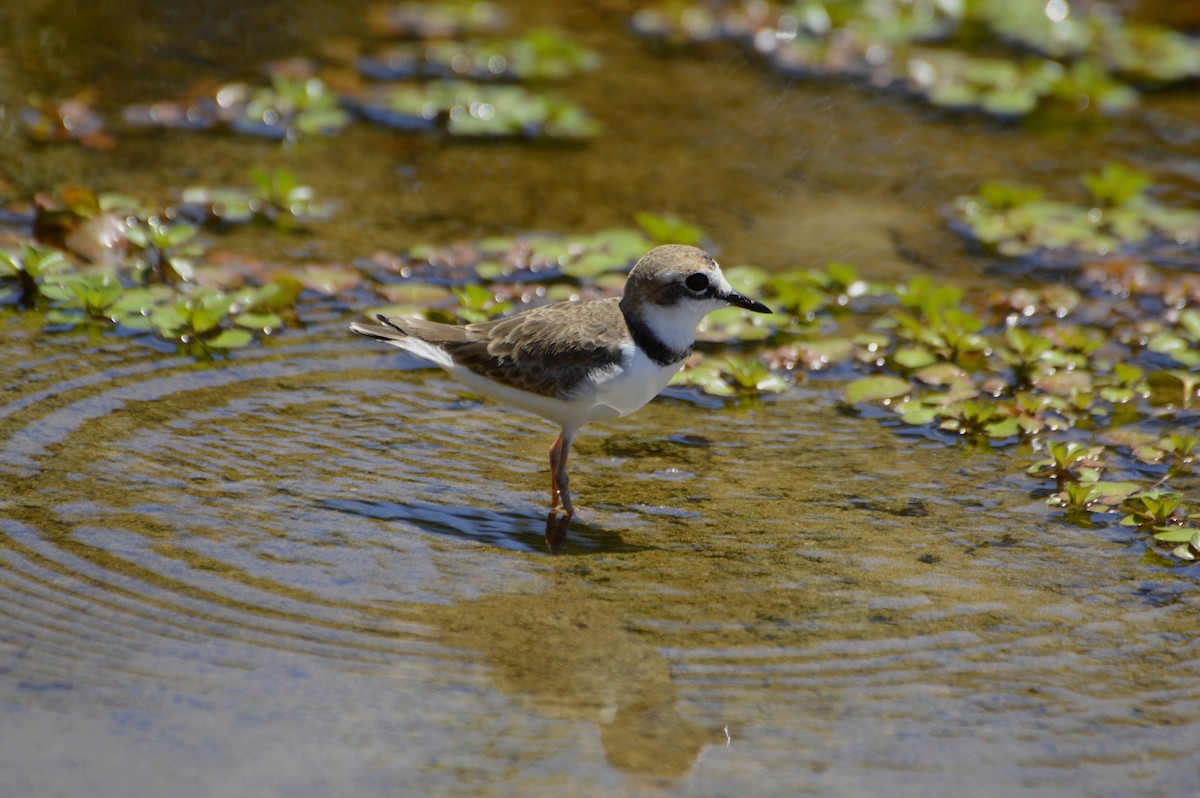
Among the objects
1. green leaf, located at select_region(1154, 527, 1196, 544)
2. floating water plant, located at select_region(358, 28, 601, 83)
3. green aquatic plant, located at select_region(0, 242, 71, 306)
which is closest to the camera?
green leaf, located at select_region(1154, 527, 1196, 544)

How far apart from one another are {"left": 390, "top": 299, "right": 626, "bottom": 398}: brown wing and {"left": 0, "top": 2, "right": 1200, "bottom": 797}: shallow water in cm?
60

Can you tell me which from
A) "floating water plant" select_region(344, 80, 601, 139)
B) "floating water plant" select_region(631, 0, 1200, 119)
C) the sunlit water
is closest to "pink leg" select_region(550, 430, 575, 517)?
the sunlit water

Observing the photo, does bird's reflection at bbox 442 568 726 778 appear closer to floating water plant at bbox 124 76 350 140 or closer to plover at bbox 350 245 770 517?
plover at bbox 350 245 770 517

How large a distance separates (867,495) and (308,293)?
156 inches

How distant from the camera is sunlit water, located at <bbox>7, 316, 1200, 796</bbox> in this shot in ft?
15.7

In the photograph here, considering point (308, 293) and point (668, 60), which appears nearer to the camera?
point (308, 293)

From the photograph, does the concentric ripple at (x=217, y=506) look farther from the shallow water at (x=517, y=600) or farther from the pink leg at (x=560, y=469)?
the pink leg at (x=560, y=469)

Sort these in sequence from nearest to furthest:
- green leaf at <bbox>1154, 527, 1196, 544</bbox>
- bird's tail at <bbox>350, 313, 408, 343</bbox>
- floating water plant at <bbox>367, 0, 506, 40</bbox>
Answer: green leaf at <bbox>1154, 527, 1196, 544</bbox> < bird's tail at <bbox>350, 313, 408, 343</bbox> < floating water plant at <bbox>367, 0, 506, 40</bbox>

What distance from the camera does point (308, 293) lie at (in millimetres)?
8719

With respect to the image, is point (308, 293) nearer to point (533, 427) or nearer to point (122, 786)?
point (533, 427)

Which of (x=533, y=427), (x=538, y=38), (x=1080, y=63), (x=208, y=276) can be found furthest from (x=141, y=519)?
(x=1080, y=63)

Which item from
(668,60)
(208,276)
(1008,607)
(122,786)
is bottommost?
(122,786)

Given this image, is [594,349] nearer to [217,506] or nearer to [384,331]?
[384,331]

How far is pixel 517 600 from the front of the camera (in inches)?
228
